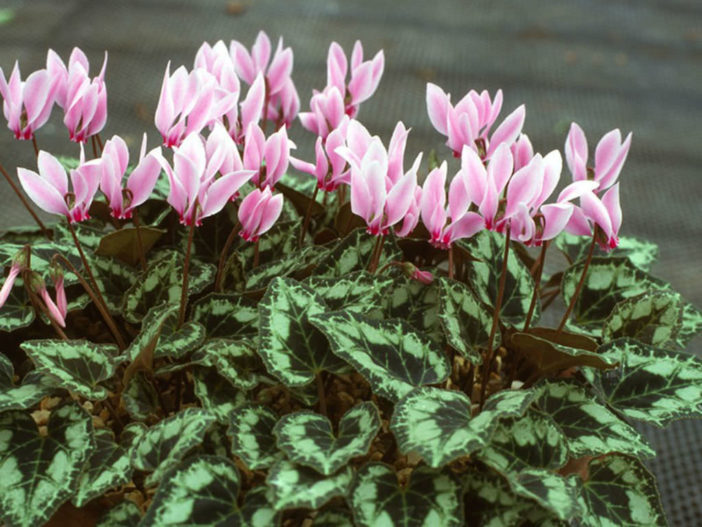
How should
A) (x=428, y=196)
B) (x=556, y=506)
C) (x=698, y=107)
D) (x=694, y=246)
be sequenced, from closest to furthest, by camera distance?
(x=556, y=506)
(x=428, y=196)
(x=694, y=246)
(x=698, y=107)

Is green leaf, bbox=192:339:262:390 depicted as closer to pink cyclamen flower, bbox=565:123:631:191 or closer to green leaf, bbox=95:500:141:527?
green leaf, bbox=95:500:141:527

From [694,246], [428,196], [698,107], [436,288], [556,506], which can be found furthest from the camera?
[698,107]

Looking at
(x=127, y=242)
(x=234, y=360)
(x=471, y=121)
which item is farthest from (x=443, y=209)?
(x=127, y=242)

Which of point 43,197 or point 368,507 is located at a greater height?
point 43,197

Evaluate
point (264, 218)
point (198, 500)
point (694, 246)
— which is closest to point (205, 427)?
point (198, 500)

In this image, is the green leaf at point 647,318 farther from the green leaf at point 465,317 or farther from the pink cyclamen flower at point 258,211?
the pink cyclamen flower at point 258,211

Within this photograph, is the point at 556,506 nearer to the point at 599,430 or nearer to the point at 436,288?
the point at 599,430

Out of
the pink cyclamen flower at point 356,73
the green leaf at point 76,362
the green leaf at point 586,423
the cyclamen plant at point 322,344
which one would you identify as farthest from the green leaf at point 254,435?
the pink cyclamen flower at point 356,73

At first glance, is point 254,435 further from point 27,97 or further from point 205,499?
point 27,97
